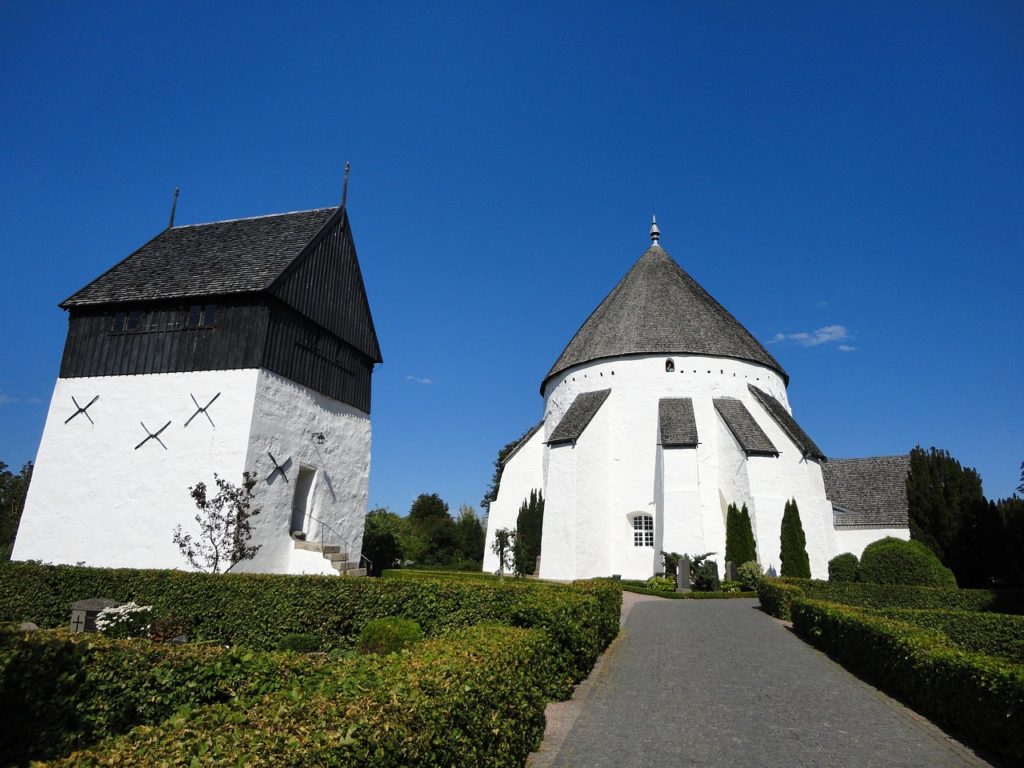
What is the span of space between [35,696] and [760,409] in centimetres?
2603

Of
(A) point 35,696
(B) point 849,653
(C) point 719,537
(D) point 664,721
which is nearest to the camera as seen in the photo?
(A) point 35,696

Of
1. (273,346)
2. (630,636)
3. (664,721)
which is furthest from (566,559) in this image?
(664,721)

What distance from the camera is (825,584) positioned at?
1614 centimetres

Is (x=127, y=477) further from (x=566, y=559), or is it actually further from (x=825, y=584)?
(x=825, y=584)

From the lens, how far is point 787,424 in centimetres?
2561

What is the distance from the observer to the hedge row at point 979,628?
10.5 meters

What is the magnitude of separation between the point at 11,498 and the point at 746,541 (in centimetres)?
4847

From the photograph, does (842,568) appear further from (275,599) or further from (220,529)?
(220,529)

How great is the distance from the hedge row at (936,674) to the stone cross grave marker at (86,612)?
13.0 metres

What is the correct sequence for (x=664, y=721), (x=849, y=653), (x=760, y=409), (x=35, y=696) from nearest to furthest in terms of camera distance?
(x=35, y=696) → (x=664, y=721) → (x=849, y=653) → (x=760, y=409)

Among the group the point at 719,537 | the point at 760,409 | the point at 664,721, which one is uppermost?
the point at 760,409

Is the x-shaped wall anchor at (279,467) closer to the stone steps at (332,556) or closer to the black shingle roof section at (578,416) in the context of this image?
the stone steps at (332,556)

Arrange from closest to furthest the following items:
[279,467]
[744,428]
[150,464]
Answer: [150,464] → [279,467] → [744,428]

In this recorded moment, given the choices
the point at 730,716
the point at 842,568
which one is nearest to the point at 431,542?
the point at 842,568
